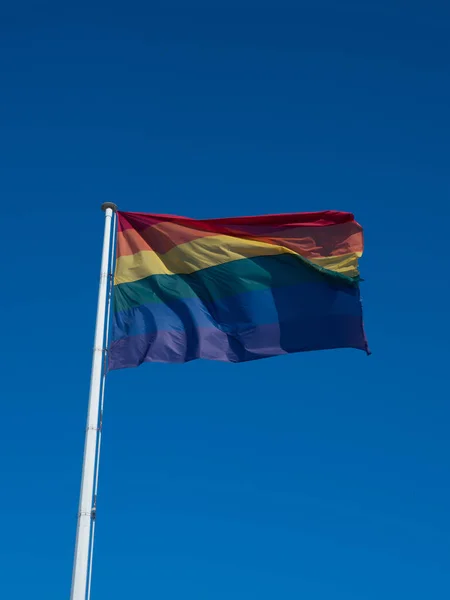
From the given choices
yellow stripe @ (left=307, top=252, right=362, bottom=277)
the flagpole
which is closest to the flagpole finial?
the flagpole

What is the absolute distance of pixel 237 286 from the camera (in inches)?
760

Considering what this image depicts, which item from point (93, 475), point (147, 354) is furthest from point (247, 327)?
point (93, 475)

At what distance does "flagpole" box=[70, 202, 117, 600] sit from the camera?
46.0ft

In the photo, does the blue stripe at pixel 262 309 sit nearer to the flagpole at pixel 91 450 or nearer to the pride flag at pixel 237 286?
the pride flag at pixel 237 286

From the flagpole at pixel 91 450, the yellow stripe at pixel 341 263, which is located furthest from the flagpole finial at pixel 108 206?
the yellow stripe at pixel 341 263

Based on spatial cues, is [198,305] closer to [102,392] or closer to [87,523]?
[102,392]

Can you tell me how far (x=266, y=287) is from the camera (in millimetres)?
19391

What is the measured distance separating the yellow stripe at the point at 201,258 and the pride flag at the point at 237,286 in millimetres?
22

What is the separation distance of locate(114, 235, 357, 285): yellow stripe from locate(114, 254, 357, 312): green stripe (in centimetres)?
12

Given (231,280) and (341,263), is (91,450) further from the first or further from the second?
(341,263)

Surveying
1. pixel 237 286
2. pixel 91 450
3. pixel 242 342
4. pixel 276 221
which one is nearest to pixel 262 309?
pixel 237 286

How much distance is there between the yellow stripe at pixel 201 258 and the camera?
734 inches

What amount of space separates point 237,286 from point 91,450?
5738mm

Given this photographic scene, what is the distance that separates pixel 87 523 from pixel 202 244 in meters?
7.21
